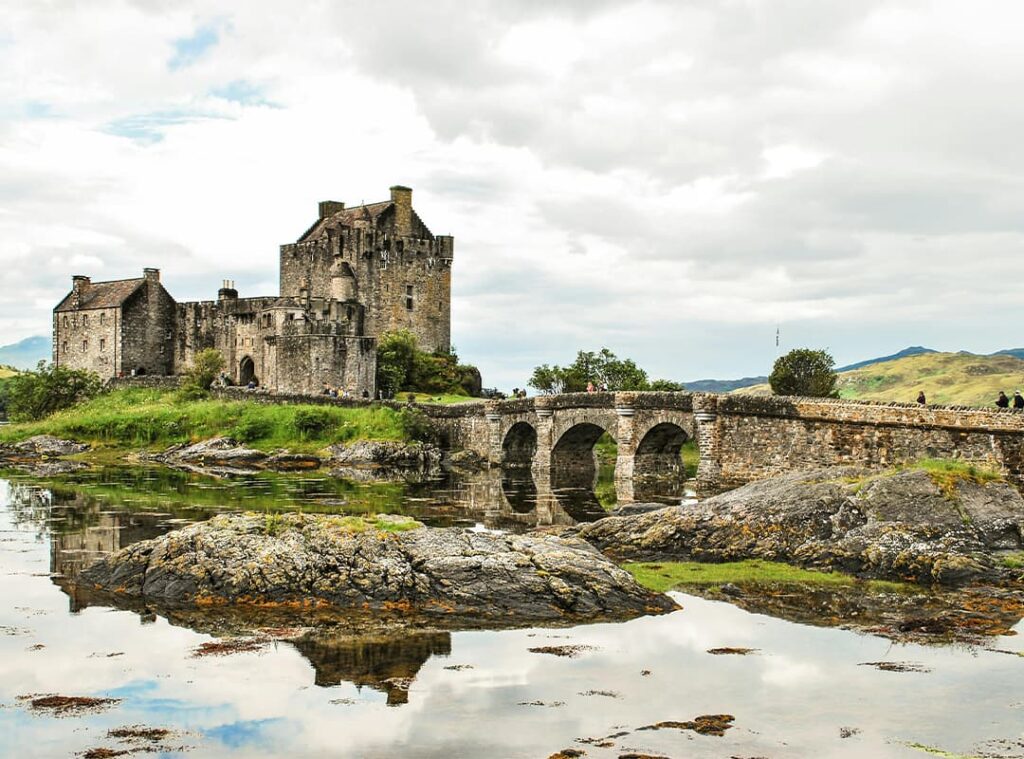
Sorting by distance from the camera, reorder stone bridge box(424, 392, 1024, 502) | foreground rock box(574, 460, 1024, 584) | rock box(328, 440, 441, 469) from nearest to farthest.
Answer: foreground rock box(574, 460, 1024, 584) → stone bridge box(424, 392, 1024, 502) → rock box(328, 440, 441, 469)

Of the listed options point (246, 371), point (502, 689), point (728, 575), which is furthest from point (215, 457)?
point (502, 689)

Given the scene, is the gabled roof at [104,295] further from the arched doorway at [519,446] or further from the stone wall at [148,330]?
the arched doorway at [519,446]

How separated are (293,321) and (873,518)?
4773 cm

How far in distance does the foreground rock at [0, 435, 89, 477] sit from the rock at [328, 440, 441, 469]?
37.3 ft

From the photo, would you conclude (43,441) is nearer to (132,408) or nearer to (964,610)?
(132,408)

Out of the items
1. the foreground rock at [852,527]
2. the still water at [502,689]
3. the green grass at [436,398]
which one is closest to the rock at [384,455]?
the green grass at [436,398]

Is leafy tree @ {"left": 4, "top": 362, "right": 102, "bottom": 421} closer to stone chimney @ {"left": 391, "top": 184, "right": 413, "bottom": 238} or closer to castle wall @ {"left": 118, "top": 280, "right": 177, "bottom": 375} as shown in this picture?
Answer: castle wall @ {"left": 118, "top": 280, "right": 177, "bottom": 375}

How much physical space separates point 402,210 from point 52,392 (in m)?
25.1

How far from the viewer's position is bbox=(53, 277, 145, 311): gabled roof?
2864 inches

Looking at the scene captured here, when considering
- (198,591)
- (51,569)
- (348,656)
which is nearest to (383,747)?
(348,656)

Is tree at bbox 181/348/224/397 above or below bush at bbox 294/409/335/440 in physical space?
above

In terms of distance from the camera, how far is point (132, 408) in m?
62.4

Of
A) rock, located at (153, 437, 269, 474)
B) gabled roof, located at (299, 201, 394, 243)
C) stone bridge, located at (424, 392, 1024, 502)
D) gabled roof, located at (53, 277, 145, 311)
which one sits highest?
gabled roof, located at (299, 201, 394, 243)

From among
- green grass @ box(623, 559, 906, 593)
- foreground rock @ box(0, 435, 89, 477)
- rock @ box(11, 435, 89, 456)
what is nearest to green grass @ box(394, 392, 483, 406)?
rock @ box(11, 435, 89, 456)
